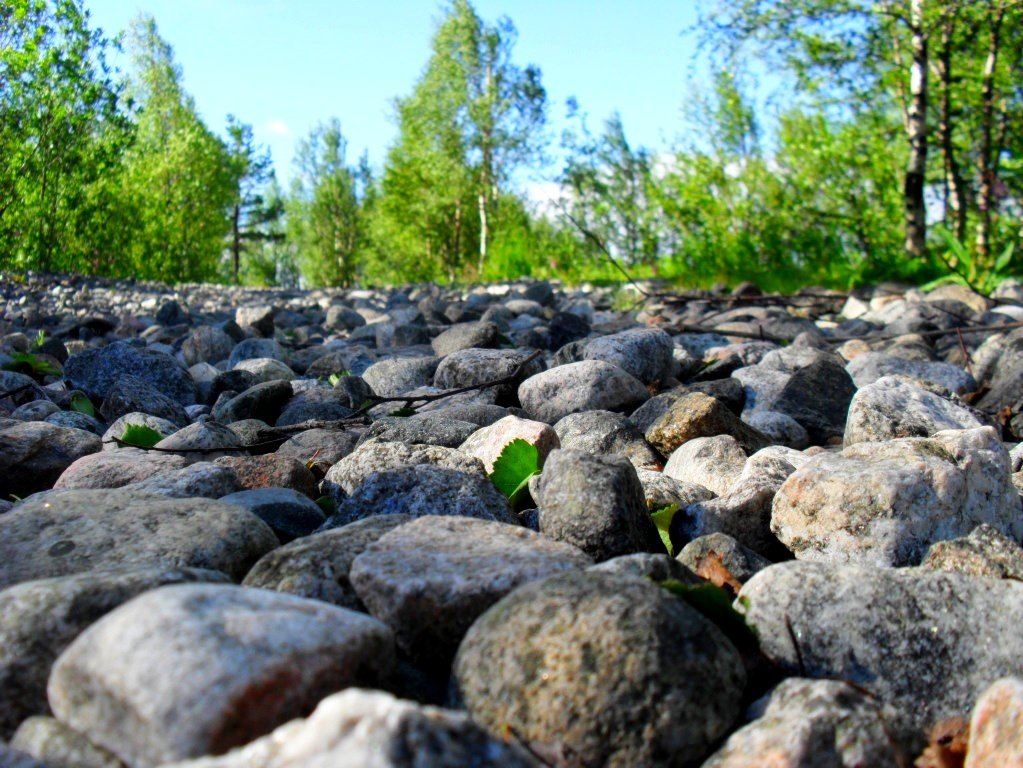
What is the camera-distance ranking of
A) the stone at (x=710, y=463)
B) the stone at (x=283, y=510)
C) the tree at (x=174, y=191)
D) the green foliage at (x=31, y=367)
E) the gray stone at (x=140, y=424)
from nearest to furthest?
the stone at (x=283, y=510)
the stone at (x=710, y=463)
the gray stone at (x=140, y=424)
the green foliage at (x=31, y=367)
the tree at (x=174, y=191)

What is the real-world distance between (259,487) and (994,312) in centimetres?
559

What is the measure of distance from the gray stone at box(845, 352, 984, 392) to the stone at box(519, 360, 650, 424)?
1.07m

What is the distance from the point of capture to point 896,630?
1.45m

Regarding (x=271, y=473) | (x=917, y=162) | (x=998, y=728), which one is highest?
(x=917, y=162)

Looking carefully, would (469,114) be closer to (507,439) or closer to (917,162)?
(917,162)

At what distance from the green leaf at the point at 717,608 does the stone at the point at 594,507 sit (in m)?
0.36

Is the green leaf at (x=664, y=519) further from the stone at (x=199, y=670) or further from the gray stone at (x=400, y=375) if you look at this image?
the gray stone at (x=400, y=375)

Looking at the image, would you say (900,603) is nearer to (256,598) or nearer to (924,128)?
(256,598)

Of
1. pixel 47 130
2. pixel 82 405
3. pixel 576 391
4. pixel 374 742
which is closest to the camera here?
pixel 374 742

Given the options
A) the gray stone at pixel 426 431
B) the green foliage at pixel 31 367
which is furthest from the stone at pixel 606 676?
the green foliage at pixel 31 367

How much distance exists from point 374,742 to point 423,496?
1.16m

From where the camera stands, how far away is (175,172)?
2325 cm

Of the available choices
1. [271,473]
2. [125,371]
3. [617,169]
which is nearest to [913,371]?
[271,473]

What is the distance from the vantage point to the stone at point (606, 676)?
3.74 feet
